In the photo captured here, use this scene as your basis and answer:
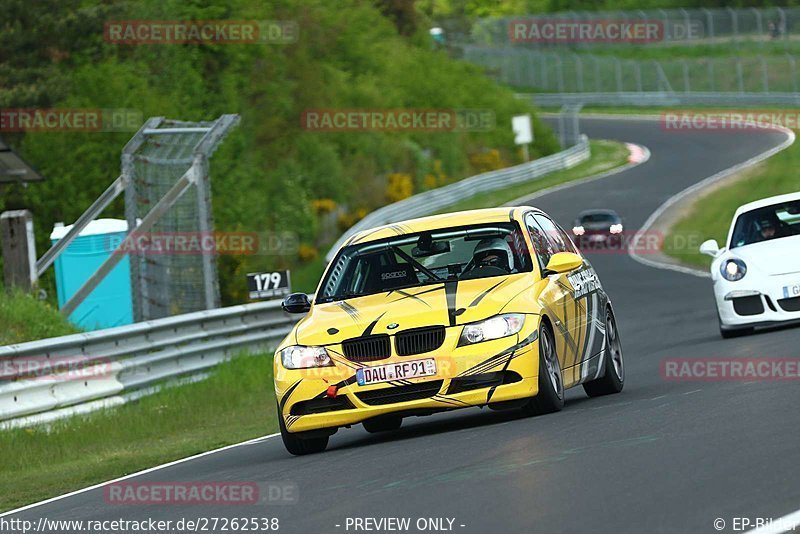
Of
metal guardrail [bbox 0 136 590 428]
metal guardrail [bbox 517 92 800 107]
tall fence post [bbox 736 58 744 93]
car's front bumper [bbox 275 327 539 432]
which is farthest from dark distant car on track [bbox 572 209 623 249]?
tall fence post [bbox 736 58 744 93]

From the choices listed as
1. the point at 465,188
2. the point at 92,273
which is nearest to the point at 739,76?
the point at 465,188

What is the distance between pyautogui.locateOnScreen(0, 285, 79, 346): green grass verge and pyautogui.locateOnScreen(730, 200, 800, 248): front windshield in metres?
7.67

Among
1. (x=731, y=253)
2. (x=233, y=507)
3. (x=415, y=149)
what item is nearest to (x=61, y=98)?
(x=415, y=149)

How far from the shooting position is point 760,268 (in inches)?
663

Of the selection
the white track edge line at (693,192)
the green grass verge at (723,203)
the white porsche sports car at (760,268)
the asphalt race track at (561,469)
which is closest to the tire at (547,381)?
the asphalt race track at (561,469)

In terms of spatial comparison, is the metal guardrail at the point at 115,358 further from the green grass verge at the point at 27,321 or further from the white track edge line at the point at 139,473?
the white track edge line at the point at 139,473

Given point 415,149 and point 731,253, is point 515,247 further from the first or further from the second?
point 415,149

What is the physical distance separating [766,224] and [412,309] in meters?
7.87

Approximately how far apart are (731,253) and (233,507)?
390 inches

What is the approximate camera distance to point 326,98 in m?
63.6

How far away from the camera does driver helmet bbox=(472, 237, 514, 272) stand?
38.1 feet

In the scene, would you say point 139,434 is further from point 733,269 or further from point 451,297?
point 733,269

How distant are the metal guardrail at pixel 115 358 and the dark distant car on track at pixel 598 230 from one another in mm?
26006

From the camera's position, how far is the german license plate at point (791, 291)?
16.6 metres
